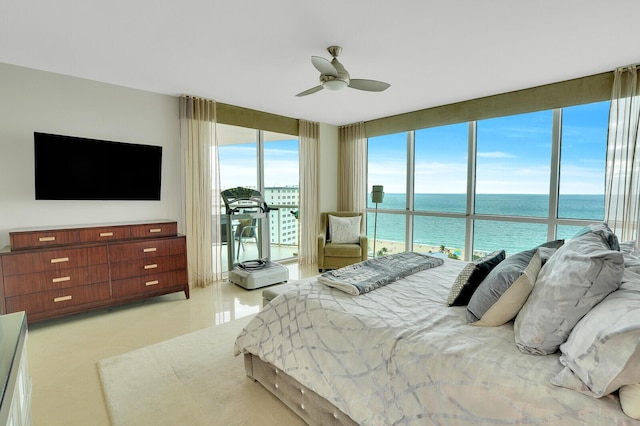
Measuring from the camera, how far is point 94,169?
136 inches

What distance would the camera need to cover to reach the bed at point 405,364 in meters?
1.07

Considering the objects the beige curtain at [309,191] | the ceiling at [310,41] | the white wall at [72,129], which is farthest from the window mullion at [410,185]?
the white wall at [72,129]

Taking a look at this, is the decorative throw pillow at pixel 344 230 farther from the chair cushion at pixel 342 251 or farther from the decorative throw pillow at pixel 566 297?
the decorative throw pillow at pixel 566 297

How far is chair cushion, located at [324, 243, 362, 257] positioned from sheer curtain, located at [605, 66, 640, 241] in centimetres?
305

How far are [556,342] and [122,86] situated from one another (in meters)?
4.61

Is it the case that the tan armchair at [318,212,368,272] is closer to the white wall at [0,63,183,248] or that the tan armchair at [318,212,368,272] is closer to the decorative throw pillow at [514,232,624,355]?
the white wall at [0,63,183,248]

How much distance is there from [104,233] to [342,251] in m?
3.15

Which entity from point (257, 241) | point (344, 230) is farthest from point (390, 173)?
point (257, 241)

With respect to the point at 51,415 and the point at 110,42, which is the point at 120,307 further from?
the point at 110,42

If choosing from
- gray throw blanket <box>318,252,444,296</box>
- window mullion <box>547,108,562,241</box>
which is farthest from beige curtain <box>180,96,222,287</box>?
window mullion <box>547,108,562,241</box>

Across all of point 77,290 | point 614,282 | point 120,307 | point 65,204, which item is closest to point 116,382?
point 77,290

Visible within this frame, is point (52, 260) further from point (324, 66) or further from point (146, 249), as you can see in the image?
point (324, 66)

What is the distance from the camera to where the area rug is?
1828 millimetres

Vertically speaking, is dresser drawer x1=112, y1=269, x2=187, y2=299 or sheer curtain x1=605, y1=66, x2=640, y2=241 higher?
sheer curtain x1=605, y1=66, x2=640, y2=241
